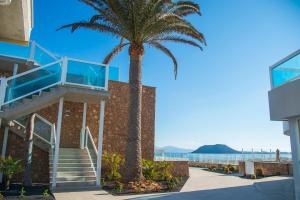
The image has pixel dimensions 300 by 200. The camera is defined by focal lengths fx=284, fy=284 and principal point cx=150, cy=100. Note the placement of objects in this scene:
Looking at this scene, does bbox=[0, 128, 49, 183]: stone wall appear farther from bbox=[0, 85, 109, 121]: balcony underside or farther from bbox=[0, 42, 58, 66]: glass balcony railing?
bbox=[0, 42, 58, 66]: glass balcony railing

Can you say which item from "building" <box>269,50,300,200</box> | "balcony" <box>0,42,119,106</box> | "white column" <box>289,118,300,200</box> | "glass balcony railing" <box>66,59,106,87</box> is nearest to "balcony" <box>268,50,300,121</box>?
"building" <box>269,50,300,200</box>

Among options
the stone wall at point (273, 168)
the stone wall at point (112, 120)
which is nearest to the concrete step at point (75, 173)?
the stone wall at point (112, 120)

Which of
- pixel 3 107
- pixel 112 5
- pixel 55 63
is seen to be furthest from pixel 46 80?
pixel 112 5

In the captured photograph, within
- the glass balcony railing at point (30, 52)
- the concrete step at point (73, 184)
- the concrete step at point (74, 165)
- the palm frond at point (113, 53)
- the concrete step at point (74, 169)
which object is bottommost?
the concrete step at point (73, 184)

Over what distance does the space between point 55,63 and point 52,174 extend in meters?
4.89

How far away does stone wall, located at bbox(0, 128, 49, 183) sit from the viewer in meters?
14.0

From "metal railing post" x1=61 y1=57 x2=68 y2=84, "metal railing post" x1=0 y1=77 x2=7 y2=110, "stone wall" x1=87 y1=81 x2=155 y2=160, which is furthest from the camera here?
"stone wall" x1=87 y1=81 x2=155 y2=160

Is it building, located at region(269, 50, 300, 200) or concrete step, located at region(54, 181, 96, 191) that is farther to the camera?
concrete step, located at region(54, 181, 96, 191)

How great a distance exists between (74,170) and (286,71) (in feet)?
32.6

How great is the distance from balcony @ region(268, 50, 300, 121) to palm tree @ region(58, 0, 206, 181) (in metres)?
5.14

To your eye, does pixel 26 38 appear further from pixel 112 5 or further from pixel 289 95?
pixel 289 95

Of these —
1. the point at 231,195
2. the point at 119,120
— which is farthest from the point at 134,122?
the point at 231,195

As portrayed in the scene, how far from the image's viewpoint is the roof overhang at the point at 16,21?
636 centimetres

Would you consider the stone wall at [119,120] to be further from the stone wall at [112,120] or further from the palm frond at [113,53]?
the palm frond at [113,53]
